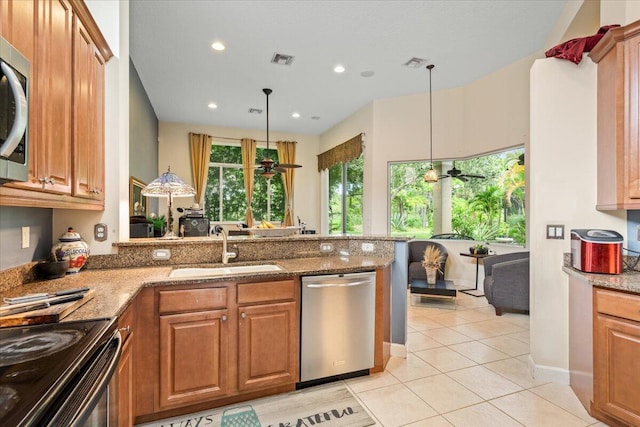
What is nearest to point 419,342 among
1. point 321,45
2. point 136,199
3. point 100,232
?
point 100,232

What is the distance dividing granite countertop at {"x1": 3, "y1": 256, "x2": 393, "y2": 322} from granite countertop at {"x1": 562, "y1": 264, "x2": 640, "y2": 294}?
1308mm

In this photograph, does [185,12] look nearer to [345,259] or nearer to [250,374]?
[345,259]

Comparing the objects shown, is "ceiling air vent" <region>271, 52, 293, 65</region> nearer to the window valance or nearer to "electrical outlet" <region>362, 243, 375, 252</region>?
the window valance

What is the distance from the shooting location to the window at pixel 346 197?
6781 mm

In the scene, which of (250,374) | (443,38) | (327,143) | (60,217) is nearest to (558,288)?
(250,374)

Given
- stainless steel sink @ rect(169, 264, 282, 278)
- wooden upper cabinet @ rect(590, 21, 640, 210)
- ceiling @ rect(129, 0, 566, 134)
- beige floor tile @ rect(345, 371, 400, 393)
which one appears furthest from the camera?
ceiling @ rect(129, 0, 566, 134)

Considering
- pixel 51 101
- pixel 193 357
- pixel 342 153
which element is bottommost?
pixel 193 357

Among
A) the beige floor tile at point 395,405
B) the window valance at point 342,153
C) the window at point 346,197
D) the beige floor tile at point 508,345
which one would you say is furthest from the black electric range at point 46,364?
the window at point 346,197

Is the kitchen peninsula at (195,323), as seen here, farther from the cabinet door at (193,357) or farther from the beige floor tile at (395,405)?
the beige floor tile at (395,405)

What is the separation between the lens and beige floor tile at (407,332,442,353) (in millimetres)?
3122

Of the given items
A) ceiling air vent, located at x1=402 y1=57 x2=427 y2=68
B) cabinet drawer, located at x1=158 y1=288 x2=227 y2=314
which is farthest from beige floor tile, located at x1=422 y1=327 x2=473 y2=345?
ceiling air vent, located at x1=402 y1=57 x2=427 y2=68

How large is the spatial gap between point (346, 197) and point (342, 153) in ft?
3.38

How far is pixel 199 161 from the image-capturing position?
715 centimetres

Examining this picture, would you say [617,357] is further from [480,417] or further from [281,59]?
[281,59]
